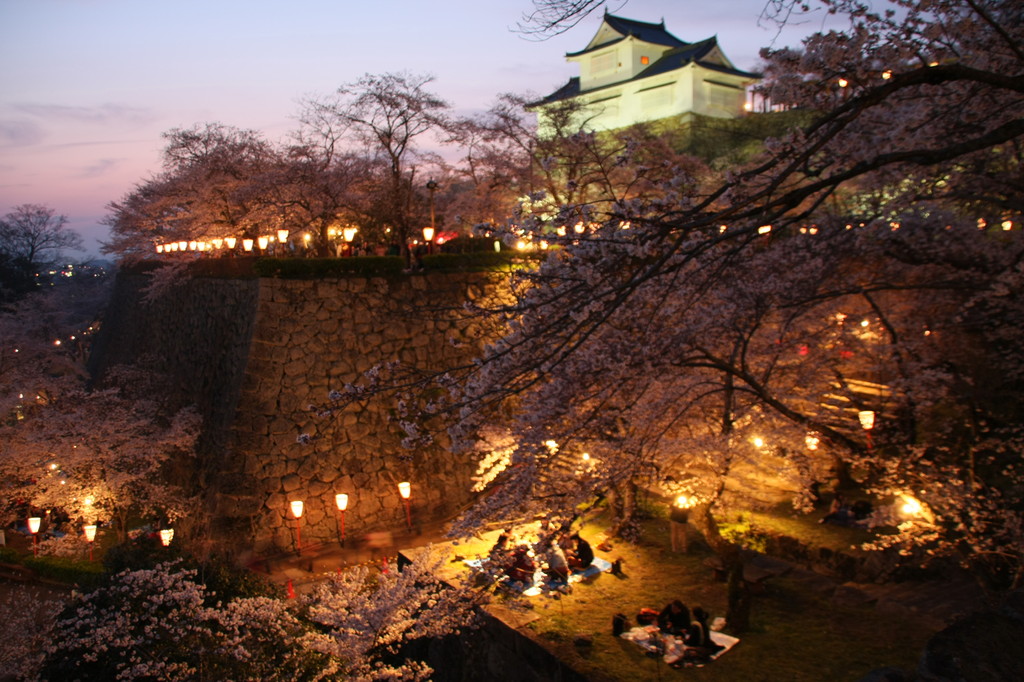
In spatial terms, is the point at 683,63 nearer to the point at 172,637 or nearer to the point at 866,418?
the point at 866,418

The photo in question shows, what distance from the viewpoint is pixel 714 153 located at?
26.7 m

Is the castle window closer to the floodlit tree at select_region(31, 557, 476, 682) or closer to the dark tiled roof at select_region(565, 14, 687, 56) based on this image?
the dark tiled roof at select_region(565, 14, 687, 56)

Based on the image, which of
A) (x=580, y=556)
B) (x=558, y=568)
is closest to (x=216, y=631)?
(x=558, y=568)

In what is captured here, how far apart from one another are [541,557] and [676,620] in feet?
5.77

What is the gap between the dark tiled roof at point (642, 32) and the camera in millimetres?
29594

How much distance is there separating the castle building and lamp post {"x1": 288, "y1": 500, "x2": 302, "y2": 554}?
19341mm

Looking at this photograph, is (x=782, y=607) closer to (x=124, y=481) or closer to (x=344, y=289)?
(x=344, y=289)

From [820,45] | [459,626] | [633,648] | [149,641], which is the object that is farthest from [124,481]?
[820,45]

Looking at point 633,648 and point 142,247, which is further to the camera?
point 142,247

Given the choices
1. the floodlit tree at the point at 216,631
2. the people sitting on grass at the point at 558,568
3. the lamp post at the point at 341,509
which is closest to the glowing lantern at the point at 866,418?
the people sitting on grass at the point at 558,568

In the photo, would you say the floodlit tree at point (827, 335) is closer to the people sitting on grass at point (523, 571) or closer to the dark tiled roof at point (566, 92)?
the people sitting on grass at point (523, 571)

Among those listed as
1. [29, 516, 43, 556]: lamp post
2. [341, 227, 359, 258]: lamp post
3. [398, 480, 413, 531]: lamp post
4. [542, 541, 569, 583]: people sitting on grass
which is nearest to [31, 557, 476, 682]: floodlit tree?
[542, 541, 569, 583]: people sitting on grass

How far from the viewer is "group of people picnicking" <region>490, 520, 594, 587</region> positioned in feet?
25.2

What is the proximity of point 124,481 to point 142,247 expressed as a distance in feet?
43.9
